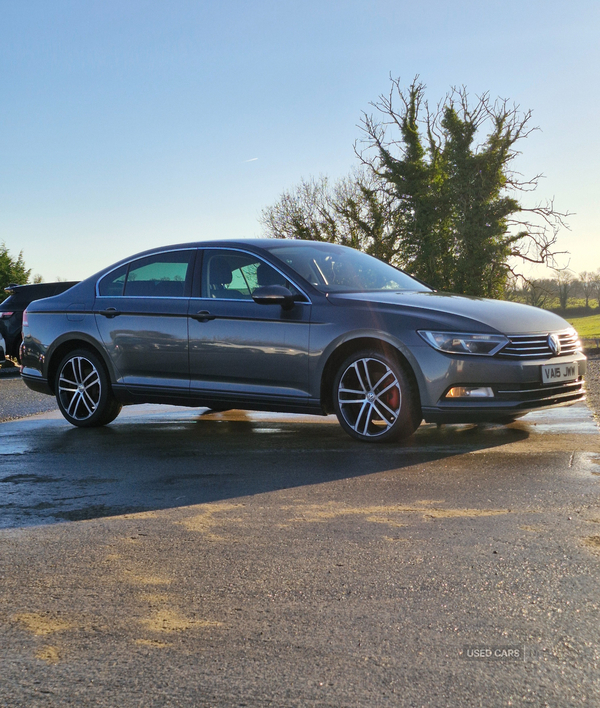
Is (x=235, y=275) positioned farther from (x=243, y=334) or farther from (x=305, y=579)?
(x=305, y=579)

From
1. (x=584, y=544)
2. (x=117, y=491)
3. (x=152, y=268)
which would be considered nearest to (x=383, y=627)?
(x=584, y=544)

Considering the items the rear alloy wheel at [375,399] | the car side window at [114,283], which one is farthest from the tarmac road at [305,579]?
the car side window at [114,283]

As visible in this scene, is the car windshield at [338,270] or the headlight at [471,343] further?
the car windshield at [338,270]

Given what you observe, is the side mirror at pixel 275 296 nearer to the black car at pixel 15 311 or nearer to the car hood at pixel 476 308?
the car hood at pixel 476 308

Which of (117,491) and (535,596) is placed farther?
(117,491)

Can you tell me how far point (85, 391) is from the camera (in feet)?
28.6

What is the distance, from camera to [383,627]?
9.85 ft

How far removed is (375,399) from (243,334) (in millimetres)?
1292

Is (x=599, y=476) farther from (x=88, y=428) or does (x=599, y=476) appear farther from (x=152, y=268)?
(x=88, y=428)

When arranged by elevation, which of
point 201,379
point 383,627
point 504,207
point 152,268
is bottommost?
point 383,627

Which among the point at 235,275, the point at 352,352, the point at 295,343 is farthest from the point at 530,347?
the point at 235,275

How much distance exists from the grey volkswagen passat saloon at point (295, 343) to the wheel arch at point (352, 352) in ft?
0.04

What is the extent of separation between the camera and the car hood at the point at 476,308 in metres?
6.68

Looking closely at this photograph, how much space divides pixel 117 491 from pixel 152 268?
3.29 m
